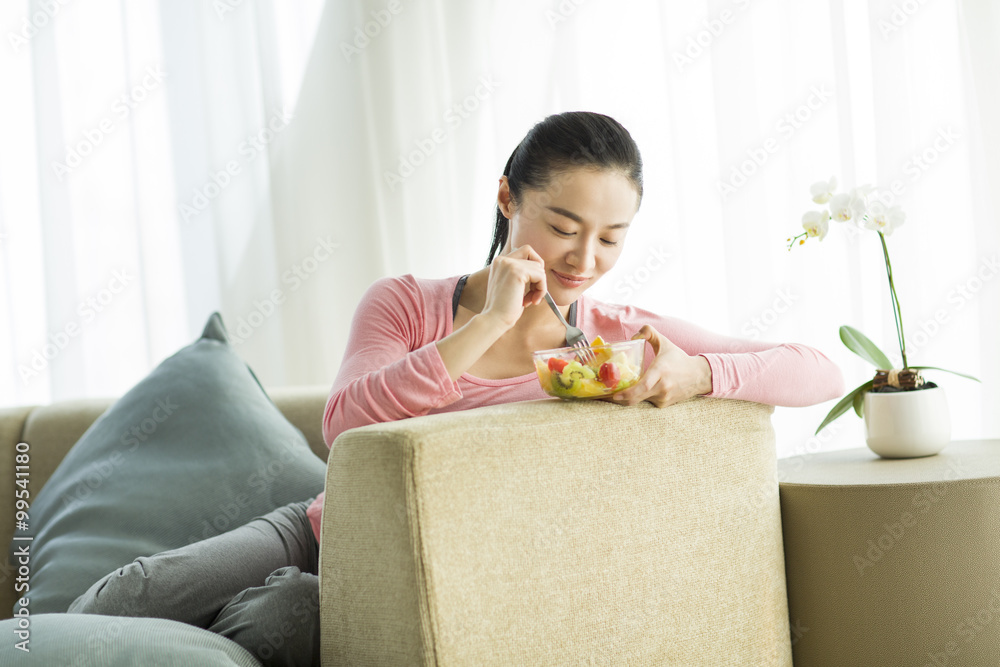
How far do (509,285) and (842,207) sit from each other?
2.12 ft

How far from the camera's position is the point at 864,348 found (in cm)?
143

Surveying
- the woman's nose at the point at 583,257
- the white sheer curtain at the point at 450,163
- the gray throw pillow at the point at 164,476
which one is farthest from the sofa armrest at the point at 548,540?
the white sheer curtain at the point at 450,163

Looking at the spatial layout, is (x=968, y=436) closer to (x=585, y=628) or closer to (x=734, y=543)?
(x=734, y=543)

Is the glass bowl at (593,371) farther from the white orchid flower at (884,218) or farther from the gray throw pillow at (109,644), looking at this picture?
the white orchid flower at (884,218)

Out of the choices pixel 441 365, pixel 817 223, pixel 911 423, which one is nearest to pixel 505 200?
pixel 441 365

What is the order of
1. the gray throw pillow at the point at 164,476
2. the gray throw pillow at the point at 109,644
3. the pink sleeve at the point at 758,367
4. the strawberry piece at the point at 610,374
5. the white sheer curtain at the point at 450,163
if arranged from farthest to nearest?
the white sheer curtain at the point at 450,163
the gray throw pillow at the point at 164,476
the pink sleeve at the point at 758,367
the strawberry piece at the point at 610,374
the gray throw pillow at the point at 109,644

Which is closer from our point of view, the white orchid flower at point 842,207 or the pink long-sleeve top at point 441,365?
the pink long-sleeve top at point 441,365

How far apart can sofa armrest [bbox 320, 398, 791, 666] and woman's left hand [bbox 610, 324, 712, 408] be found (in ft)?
0.05

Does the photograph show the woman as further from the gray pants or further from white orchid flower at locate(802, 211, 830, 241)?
white orchid flower at locate(802, 211, 830, 241)

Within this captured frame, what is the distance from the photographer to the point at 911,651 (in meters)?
1.09

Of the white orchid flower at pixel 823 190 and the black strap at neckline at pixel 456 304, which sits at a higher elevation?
the white orchid flower at pixel 823 190

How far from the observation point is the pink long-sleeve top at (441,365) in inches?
42.9

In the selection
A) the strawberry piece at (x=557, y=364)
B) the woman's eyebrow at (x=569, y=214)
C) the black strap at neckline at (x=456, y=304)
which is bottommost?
the strawberry piece at (x=557, y=364)

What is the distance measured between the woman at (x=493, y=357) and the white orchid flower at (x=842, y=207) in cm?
28
